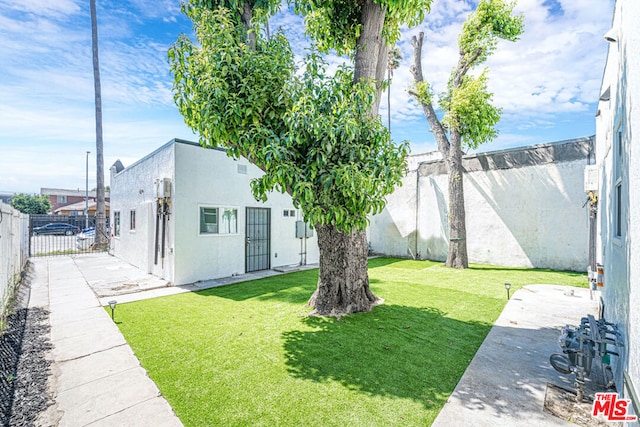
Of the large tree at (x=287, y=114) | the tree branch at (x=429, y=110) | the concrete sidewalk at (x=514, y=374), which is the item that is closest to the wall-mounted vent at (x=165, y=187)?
the large tree at (x=287, y=114)

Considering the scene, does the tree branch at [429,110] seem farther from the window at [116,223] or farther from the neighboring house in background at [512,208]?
the window at [116,223]

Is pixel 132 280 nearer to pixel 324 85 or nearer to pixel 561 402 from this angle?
pixel 324 85

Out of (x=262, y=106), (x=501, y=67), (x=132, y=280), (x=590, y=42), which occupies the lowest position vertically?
(x=132, y=280)

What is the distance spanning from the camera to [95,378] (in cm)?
320

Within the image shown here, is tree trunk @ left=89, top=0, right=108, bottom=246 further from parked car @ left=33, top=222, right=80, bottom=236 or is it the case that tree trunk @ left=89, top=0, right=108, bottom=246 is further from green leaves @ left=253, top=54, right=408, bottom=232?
green leaves @ left=253, top=54, right=408, bottom=232

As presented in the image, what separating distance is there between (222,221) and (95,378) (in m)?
5.70

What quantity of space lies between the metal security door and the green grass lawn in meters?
2.55

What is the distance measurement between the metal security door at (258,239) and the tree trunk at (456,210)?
696 centimetres

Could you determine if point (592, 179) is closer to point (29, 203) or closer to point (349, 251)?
point (349, 251)

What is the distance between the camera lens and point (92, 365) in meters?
3.50

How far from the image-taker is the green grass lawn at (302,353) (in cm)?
260

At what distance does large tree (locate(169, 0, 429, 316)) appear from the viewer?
3748 mm

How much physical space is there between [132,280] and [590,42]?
12.7 meters

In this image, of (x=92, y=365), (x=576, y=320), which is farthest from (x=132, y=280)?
(x=576, y=320)
